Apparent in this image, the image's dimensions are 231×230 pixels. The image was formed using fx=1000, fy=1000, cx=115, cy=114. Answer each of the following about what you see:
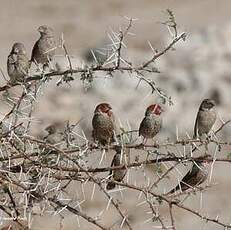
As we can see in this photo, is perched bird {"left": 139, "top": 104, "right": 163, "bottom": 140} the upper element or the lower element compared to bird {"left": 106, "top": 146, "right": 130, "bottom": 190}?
upper

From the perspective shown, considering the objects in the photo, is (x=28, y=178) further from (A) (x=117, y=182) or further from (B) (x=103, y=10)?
(B) (x=103, y=10)

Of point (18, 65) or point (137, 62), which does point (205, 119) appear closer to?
point (18, 65)

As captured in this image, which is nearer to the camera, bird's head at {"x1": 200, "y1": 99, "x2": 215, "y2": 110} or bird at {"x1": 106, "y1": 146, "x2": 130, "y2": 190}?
bird at {"x1": 106, "y1": 146, "x2": 130, "y2": 190}

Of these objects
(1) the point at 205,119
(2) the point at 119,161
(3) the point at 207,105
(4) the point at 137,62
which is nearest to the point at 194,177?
(2) the point at 119,161

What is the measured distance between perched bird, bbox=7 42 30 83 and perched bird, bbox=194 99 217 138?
92cm

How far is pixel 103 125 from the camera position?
17.2ft

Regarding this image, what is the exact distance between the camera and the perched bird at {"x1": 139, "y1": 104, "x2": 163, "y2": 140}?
5.02 metres

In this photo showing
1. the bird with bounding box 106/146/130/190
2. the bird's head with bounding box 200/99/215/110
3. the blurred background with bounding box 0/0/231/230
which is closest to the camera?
the bird with bounding box 106/146/130/190

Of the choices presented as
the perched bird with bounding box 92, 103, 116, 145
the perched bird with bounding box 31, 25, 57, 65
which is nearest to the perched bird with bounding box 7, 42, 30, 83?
the perched bird with bounding box 31, 25, 57, 65

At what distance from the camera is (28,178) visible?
14.8 feet

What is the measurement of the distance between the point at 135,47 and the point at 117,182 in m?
16.0

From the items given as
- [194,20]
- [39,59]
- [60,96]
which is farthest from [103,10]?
[39,59]

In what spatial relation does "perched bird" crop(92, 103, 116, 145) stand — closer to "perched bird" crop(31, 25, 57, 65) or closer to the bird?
the bird

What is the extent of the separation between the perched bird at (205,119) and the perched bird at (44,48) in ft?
2.76
